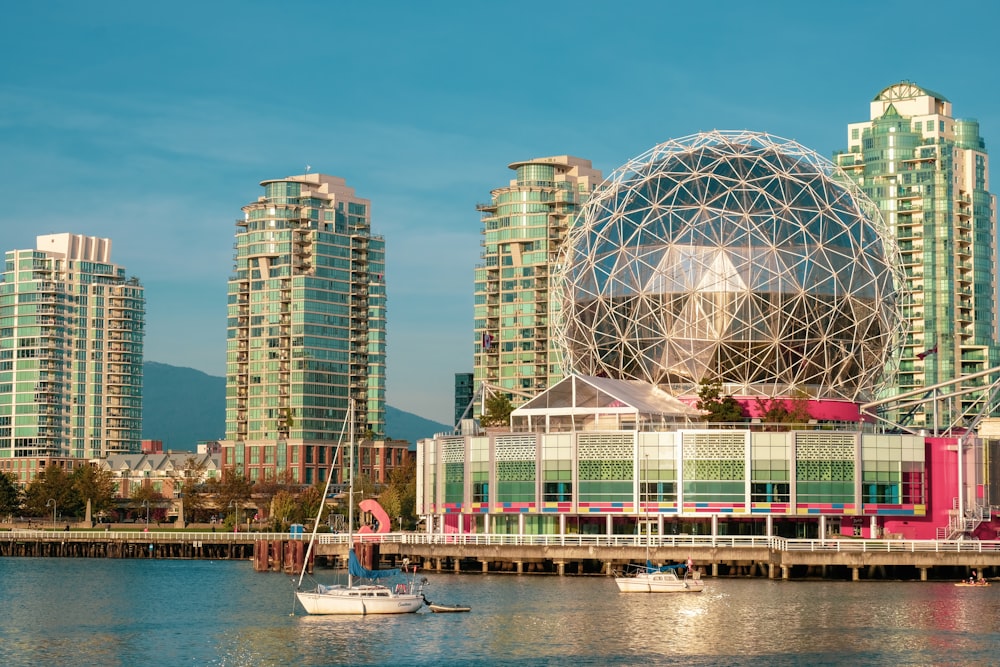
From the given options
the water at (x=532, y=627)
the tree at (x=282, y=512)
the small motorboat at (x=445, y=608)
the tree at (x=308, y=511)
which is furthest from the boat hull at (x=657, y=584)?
the tree at (x=308, y=511)

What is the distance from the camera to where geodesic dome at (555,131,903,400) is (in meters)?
134

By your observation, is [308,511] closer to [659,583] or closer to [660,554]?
[660,554]

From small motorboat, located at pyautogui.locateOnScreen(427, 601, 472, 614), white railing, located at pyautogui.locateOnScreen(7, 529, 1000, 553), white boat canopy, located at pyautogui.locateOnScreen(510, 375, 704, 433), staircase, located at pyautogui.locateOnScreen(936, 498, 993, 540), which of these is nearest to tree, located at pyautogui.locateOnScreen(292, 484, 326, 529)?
white railing, located at pyautogui.locateOnScreen(7, 529, 1000, 553)

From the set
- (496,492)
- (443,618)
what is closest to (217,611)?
(443,618)

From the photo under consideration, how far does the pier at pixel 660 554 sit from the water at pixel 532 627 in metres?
2.41

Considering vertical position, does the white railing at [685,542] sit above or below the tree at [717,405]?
below

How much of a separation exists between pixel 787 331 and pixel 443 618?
187ft

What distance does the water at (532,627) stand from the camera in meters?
70.4

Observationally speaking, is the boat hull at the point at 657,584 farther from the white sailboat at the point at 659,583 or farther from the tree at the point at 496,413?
the tree at the point at 496,413

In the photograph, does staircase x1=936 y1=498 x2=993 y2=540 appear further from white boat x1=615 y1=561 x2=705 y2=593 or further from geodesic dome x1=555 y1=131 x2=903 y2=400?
white boat x1=615 y1=561 x2=705 y2=593

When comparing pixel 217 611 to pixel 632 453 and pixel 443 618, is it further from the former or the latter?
pixel 632 453

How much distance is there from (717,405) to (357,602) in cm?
4907

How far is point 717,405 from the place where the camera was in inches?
5022

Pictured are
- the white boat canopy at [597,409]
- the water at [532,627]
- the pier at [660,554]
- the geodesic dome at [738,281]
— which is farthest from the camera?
the geodesic dome at [738,281]
